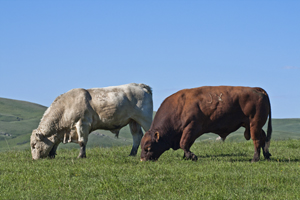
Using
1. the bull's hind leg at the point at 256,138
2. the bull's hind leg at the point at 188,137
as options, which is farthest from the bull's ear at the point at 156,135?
the bull's hind leg at the point at 256,138

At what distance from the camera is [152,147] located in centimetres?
1013

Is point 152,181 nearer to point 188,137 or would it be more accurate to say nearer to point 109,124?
point 188,137

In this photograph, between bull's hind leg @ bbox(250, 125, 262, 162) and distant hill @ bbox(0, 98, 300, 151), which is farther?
distant hill @ bbox(0, 98, 300, 151)

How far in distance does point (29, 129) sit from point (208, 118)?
113ft

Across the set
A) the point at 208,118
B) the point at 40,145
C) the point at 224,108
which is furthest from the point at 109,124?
the point at 224,108

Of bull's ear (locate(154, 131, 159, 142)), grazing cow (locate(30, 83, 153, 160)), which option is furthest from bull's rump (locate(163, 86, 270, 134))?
grazing cow (locate(30, 83, 153, 160))

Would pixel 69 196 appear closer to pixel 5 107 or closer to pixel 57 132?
pixel 57 132

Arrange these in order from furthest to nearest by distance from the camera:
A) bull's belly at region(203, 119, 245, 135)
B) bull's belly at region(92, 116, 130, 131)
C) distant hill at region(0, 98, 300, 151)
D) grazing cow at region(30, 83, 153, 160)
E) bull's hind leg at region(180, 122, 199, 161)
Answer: distant hill at region(0, 98, 300, 151) < bull's belly at region(92, 116, 130, 131) < grazing cow at region(30, 83, 153, 160) < bull's belly at region(203, 119, 245, 135) < bull's hind leg at region(180, 122, 199, 161)

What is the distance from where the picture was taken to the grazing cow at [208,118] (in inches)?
394

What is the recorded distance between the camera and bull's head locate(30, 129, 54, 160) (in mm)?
11961

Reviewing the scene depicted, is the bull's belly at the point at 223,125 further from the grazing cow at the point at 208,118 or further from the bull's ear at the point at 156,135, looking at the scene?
the bull's ear at the point at 156,135

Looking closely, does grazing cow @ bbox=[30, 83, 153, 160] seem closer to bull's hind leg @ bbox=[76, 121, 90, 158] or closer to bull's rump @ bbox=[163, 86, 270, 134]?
bull's hind leg @ bbox=[76, 121, 90, 158]

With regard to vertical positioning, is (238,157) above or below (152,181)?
below

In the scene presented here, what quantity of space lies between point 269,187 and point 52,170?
450 centimetres
